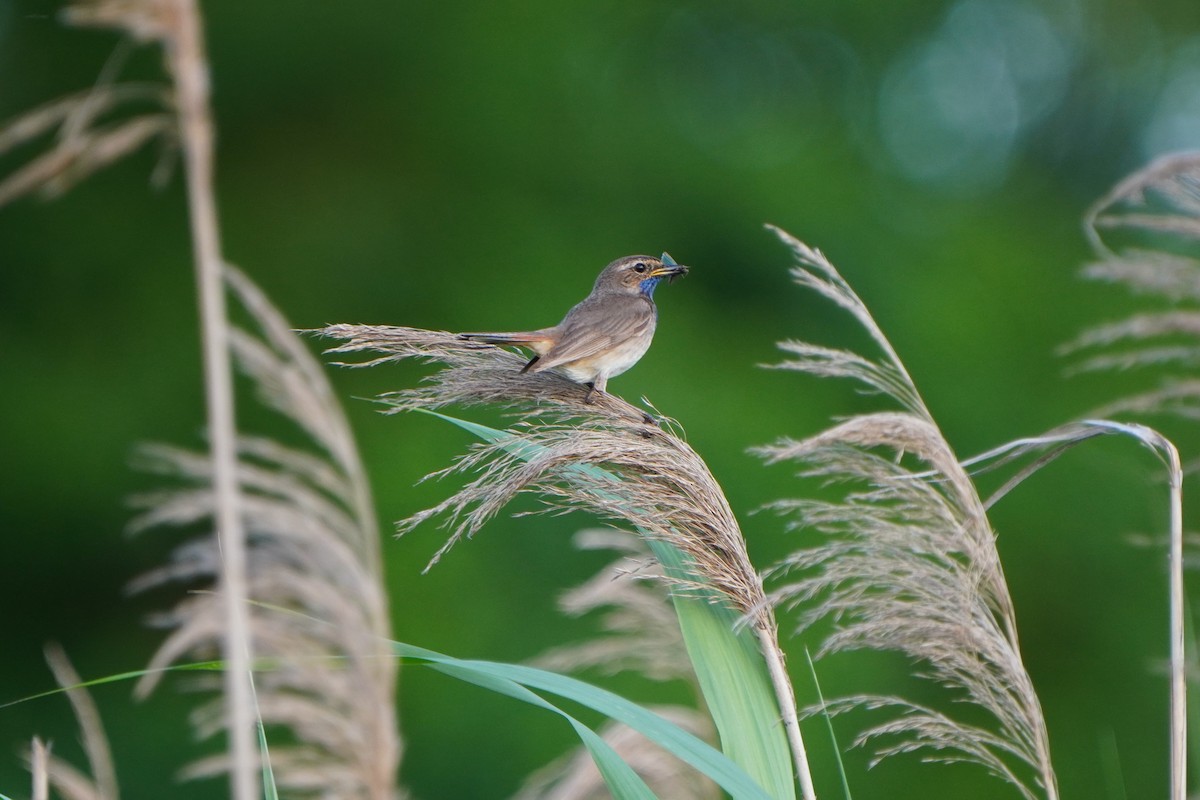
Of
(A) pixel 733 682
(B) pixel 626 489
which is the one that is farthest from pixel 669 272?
(A) pixel 733 682

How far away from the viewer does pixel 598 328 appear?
358cm

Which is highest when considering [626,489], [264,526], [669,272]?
[669,272]

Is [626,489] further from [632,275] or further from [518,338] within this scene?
[632,275]

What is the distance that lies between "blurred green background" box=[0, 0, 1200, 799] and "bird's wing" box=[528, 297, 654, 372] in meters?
3.68

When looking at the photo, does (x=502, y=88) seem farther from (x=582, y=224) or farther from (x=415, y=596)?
(x=415, y=596)

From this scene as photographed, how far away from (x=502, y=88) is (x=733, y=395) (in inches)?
105

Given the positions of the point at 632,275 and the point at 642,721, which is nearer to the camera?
the point at 642,721

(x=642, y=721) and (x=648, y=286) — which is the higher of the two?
(x=648, y=286)

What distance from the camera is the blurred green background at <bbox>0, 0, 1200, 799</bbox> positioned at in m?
7.78

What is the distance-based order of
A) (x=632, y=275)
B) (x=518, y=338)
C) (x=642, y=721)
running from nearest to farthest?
(x=642, y=721) → (x=518, y=338) → (x=632, y=275)

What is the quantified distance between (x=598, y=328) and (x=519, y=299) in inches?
180

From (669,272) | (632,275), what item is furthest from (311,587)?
(632,275)

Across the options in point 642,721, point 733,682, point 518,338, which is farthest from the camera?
point 518,338

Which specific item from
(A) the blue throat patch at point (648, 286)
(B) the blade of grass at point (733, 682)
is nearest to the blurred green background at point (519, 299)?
(A) the blue throat patch at point (648, 286)
